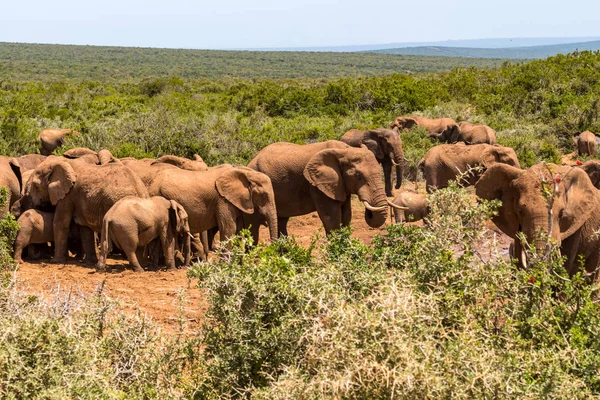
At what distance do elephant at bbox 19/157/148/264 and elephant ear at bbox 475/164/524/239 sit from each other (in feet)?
17.1

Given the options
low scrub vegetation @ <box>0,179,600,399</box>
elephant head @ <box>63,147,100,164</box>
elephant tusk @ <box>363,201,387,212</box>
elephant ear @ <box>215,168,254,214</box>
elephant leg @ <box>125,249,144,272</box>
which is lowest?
elephant leg @ <box>125,249,144,272</box>

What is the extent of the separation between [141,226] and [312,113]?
2402 centimetres

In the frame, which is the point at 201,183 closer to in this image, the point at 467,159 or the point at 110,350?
the point at 110,350

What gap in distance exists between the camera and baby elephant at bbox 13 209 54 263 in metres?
10.9

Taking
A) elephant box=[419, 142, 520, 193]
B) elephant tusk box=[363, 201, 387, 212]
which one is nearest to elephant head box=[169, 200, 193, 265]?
elephant tusk box=[363, 201, 387, 212]

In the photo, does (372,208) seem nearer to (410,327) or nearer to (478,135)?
(410,327)

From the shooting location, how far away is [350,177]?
1177 centimetres

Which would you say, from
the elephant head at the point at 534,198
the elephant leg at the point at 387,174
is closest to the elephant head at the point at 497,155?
the elephant leg at the point at 387,174

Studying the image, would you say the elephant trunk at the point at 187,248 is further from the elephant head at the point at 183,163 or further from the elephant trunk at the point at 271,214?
the elephant head at the point at 183,163

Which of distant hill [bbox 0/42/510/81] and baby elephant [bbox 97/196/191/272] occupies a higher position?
baby elephant [bbox 97/196/191/272]

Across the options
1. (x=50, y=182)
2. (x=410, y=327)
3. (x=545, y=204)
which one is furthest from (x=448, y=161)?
(x=410, y=327)

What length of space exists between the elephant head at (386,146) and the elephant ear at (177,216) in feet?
26.4

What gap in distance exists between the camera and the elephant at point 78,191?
11.2 m

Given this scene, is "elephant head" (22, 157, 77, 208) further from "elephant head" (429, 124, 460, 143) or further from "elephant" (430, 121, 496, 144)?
"elephant head" (429, 124, 460, 143)
